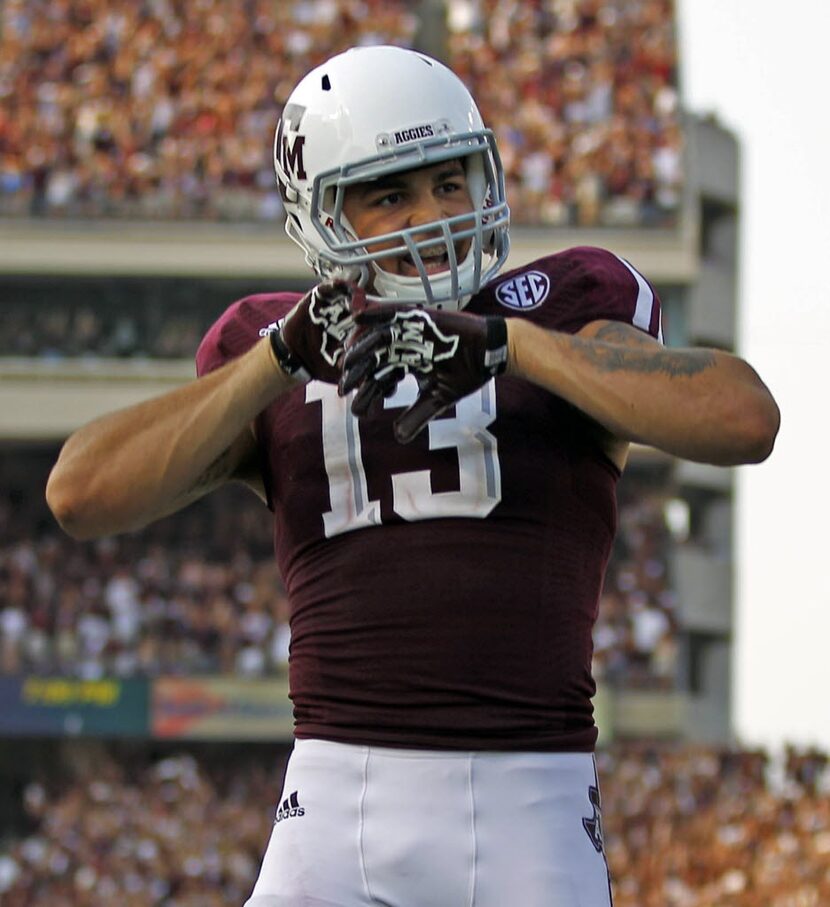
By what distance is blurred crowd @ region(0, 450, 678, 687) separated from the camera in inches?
802

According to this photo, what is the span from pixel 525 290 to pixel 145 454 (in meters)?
0.65

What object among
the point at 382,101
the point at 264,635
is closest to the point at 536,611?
the point at 382,101

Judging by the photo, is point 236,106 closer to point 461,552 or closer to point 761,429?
point 461,552

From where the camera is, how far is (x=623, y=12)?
80.7ft

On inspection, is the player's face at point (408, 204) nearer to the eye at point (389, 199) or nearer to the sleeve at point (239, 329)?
A: the eye at point (389, 199)

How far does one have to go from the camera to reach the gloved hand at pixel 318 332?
287 cm

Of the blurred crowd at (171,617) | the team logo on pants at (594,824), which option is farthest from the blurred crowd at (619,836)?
the team logo on pants at (594,824)

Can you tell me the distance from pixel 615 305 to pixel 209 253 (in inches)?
807

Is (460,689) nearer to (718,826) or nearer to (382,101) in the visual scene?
(382,101)

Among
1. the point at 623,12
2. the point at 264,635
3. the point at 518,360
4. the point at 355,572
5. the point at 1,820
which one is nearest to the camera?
the point at 518,360

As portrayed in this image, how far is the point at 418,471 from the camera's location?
10.2 ft

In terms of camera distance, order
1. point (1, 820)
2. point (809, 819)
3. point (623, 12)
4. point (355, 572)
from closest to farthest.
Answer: point (355, 572) → point (809, 819) → point (1, 820) → point (623, 12)

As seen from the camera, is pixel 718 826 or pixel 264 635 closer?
pixel 718 826

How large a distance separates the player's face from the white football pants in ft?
2.45
